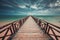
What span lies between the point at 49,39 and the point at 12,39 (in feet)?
3.61

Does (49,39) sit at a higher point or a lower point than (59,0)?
lower

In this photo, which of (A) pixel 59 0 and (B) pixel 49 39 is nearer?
(B) pixel 49 39

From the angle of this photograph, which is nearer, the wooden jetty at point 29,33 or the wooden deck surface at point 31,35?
the wooden jetty at point 29,33

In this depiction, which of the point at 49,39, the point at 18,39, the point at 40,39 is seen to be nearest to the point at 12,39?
the point at 18,39

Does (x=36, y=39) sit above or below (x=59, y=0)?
below

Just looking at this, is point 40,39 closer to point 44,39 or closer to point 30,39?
point 44,39

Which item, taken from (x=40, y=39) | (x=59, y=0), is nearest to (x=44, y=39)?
(x=40, y=39)

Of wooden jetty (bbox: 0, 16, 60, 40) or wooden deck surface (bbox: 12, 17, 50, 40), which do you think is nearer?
wooden jetty (bbox: 0, 16, 60, 40)

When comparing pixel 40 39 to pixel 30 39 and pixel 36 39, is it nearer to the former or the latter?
pixel 36 39

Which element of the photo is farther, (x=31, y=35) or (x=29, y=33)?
(x=29, y=33)

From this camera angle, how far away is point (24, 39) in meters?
3.02

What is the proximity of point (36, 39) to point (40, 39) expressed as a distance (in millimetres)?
122

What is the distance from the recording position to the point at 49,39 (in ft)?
9.75

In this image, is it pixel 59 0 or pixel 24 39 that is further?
pixel 59 0
